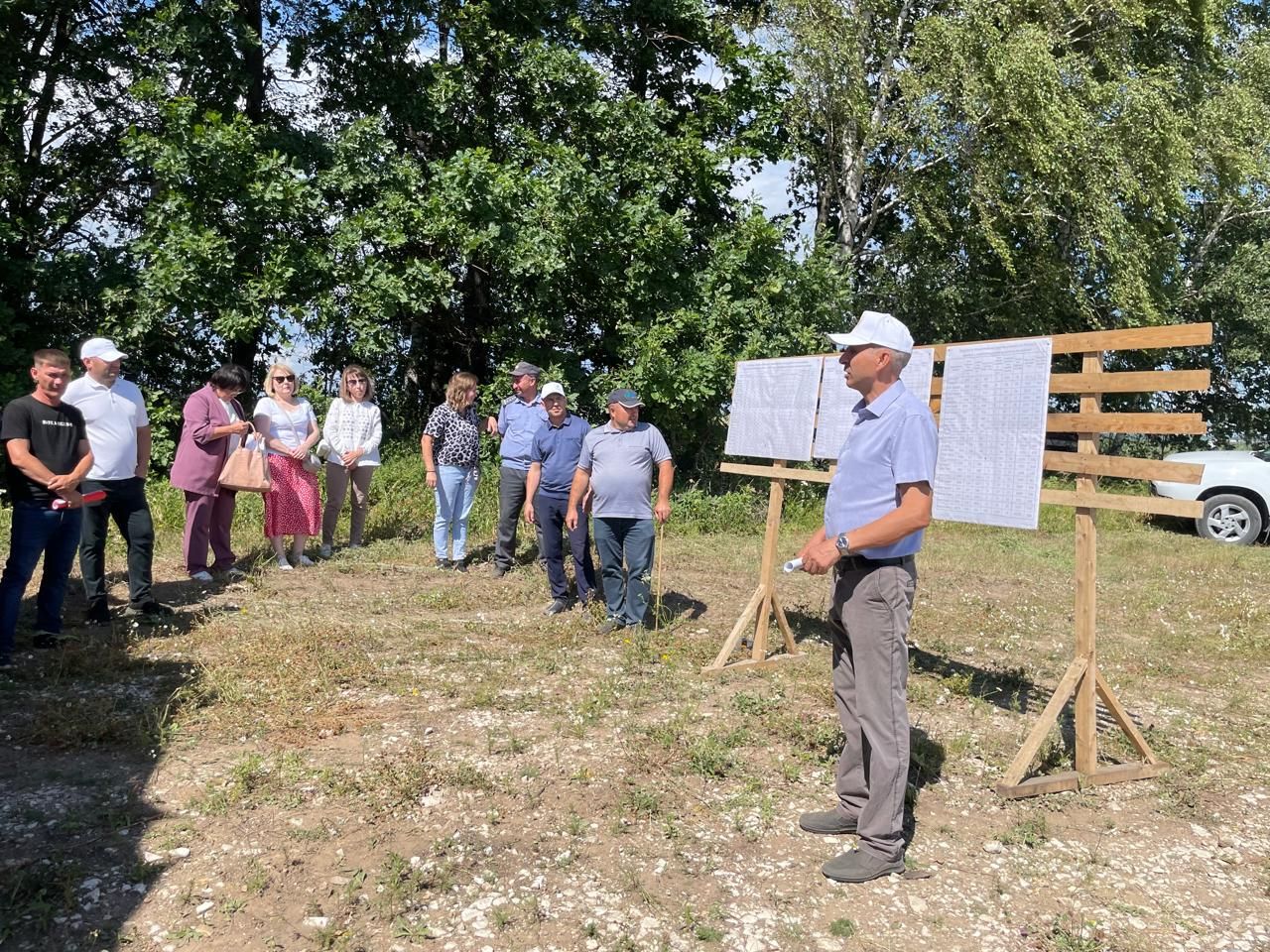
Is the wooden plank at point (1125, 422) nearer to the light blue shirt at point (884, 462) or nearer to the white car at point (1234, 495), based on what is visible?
the light blue shirt at point (884, 462)

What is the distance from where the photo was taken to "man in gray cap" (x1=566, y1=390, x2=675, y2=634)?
250 inches

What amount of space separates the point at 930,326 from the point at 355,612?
43.7 feet

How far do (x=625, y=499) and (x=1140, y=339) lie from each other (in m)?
3.32

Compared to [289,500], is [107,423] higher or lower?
higher

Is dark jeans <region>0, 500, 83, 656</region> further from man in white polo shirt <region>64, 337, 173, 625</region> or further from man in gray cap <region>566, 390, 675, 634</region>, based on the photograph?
man in gray cap <region>566, 390, 675, 634</region>

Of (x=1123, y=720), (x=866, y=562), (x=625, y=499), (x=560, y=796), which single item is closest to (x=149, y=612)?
(x=625, y=499)

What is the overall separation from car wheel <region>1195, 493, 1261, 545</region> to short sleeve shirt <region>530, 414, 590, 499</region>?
31.9ft

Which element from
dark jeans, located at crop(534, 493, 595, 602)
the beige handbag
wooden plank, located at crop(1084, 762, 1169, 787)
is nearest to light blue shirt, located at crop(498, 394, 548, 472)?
dark jeans, located at crop(534, 493, 595, 602)

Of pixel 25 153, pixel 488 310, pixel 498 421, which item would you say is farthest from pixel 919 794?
pixel 25 153

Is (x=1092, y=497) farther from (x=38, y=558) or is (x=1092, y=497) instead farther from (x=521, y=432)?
(x=38, y=558)

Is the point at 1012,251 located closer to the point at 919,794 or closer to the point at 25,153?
the point at 919,794

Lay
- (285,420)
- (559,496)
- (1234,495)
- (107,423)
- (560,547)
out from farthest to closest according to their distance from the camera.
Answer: (1234,495) → (285,420) → (559,496) → (560,547) → (107,423)

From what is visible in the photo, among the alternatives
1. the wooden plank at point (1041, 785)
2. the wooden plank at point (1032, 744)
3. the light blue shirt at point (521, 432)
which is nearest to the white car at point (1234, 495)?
the light blue shirt at point (521, 432)

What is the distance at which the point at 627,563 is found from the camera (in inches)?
257
